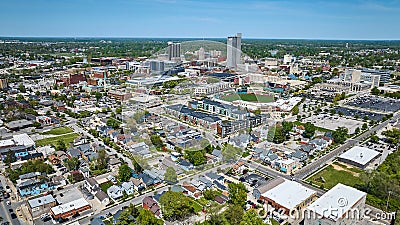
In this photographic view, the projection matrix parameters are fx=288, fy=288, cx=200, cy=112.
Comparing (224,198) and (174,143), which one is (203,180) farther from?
(174,143)

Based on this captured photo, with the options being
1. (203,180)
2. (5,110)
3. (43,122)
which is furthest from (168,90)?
(5,110)

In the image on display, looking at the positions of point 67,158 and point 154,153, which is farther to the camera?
point 67,158

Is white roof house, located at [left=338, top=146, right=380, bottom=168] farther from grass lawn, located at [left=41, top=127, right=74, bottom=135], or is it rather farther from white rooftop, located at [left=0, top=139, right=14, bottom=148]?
white rooftop, located at [left=0, top=139, right=14, bottom=148]

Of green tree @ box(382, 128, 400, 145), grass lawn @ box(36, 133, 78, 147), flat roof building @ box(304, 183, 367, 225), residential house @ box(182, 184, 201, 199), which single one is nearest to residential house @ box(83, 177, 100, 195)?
residential house @ box(182, 184, 201, 199)

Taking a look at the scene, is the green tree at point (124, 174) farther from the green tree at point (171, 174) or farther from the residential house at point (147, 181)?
the green tree at point (171, 174)

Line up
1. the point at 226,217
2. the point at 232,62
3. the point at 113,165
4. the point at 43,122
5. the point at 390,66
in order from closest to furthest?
the point at 232,62, the point at 226,217, the point at 113,165, the point at 43,122, the point at 390,66

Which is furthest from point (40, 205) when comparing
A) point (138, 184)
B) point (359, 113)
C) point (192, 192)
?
point (359, 113)
